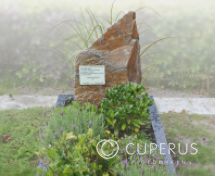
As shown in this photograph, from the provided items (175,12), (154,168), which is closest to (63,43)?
(175,12)

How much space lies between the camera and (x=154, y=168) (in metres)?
3.97

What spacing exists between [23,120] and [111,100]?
1.43 metres

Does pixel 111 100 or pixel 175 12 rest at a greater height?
pixel 175 12

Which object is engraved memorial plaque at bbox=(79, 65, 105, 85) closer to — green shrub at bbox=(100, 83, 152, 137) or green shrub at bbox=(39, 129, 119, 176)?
green shrub at bbox=(100, 83, 152, 137)

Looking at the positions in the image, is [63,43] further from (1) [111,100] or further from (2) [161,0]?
(1) [111,100]

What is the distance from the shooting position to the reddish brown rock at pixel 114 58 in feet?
18.1

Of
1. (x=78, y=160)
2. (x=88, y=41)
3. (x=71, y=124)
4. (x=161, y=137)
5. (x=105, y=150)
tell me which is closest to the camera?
(x=78, y=160)

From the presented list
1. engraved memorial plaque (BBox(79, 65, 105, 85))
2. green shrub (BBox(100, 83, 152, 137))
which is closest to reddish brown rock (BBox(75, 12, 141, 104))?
engraved memorial plaque (BBox(79, 65, 105, 85))

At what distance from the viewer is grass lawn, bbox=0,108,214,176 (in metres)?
5.07

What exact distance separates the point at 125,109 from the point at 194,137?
1.19m

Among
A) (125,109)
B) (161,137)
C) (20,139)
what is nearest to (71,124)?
(125,109)

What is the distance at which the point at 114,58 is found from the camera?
555 centimetres

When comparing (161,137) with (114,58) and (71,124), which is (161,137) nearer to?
(71,124)

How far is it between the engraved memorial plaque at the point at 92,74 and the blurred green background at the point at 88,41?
202 centimetres
